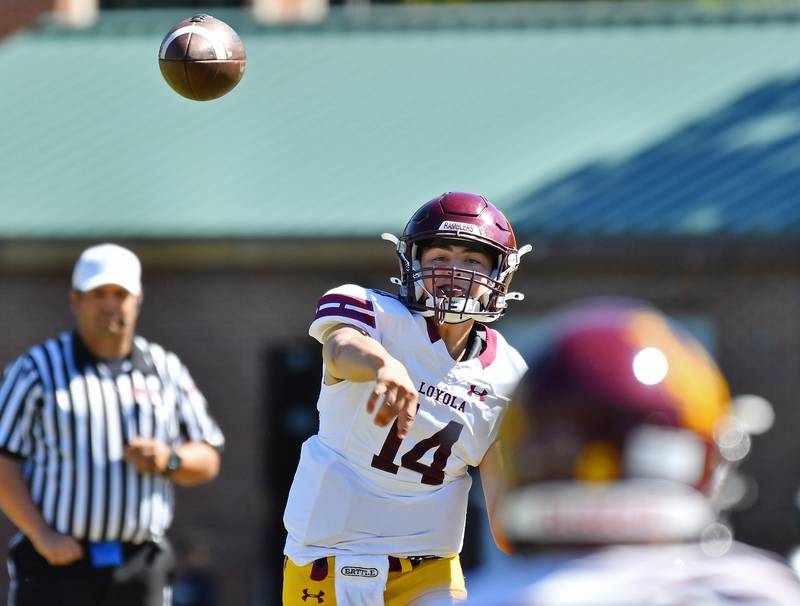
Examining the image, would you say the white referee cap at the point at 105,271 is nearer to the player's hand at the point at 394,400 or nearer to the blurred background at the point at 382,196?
the player's hand at the point at 394,400

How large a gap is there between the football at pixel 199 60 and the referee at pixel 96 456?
85 centimetres

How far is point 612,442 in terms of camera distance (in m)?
2.13

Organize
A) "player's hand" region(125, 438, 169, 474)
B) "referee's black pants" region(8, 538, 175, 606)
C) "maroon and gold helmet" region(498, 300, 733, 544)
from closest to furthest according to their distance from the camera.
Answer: "maroon and gold helmet" region(498, 300, 733, 544), "referee's black pants" region(8, 538, 175, 606), "player's hand" region(125, 438, 169, 474)

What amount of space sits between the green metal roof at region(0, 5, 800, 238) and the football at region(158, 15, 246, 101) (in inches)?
199

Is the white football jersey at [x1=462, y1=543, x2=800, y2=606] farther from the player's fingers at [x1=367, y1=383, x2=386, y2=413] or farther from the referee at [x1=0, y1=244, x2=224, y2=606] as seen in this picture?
the referee at [x1=0, y1=244, x2=224, y2=606]

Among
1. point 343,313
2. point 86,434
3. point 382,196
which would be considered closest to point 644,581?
point 343,313

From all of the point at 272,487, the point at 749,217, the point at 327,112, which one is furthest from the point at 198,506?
the point at 749,217

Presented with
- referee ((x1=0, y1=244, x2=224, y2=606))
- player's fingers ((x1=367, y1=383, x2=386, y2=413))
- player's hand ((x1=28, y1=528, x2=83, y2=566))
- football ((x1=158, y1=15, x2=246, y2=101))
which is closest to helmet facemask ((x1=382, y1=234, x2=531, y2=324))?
player's fingers ((x1=367, y1=383, x2=386, y2=413))

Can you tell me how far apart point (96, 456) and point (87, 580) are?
474mm

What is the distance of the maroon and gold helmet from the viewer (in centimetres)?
212

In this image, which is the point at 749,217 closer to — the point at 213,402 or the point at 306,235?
the point at 306,235

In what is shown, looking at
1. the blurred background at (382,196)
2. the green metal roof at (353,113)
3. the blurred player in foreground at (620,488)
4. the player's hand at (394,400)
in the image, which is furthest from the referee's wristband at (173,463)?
the green metal roof at (353,113)

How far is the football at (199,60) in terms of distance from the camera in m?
5.73

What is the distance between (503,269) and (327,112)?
7774 mm
